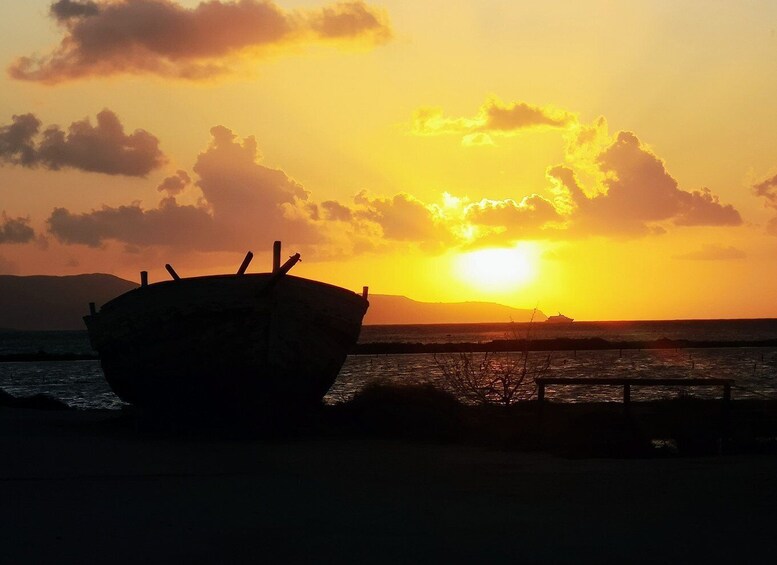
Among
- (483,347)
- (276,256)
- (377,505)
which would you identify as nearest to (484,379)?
(276,256)

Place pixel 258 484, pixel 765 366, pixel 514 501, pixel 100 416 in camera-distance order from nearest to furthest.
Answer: pixel 514 501
pixel 258 484
pixel 100 416
pixel 765 366

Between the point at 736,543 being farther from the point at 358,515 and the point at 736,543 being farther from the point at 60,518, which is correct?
the point at 60,518

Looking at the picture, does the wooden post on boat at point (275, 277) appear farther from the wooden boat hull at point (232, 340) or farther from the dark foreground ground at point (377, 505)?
the dark foreground ground at point (377, 505)

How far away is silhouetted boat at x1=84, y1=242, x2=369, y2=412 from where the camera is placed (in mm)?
16219

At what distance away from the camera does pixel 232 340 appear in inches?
639

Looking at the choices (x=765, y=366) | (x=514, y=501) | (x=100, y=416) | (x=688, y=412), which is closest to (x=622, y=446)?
(x=688, y=412)

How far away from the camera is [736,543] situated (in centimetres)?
712

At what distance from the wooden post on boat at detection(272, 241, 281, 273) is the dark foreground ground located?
385 cm

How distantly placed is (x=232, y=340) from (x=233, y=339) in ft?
0.08

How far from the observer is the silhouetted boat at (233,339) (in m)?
16.2

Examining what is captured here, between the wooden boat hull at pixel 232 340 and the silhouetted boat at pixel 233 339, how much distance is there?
0.05ft

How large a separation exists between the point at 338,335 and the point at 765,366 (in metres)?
60.8

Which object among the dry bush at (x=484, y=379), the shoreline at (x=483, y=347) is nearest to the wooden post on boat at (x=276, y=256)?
the dry bush at (x=484, y=379)

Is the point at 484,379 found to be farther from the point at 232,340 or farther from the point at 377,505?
the point at 377,505
